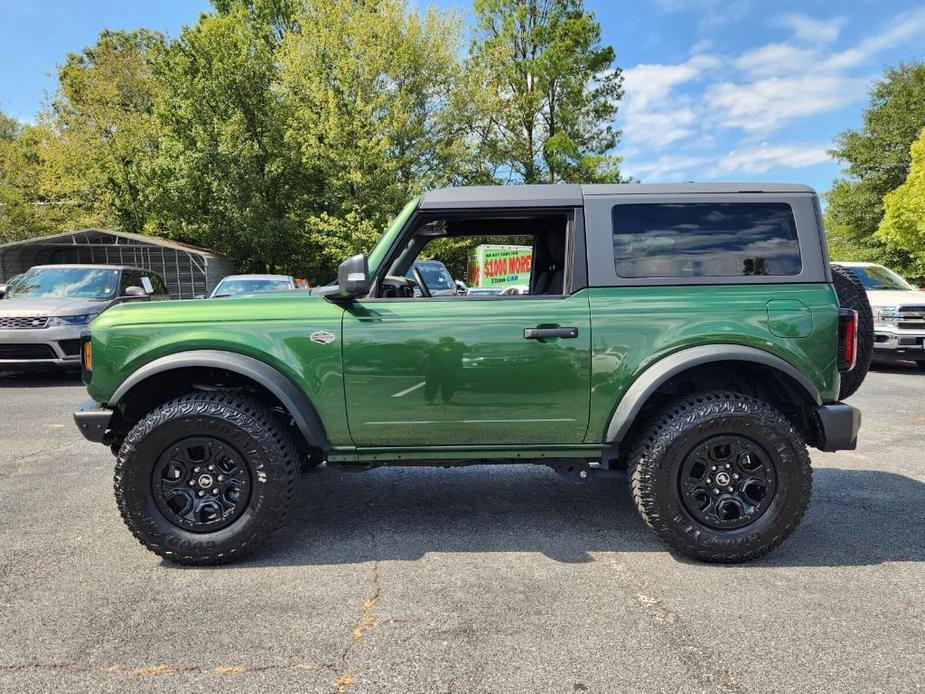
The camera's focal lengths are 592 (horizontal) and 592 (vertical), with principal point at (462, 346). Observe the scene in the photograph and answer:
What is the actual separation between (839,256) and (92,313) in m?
40.5

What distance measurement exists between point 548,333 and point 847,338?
157cm

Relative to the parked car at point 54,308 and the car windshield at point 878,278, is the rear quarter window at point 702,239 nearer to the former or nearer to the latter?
the parked car at point 54,308

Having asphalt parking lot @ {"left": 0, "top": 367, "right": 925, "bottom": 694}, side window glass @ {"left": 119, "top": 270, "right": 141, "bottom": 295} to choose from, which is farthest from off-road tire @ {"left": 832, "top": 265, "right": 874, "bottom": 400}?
side window glass @ {"left": 119, "top": 270, "right": 141, "bottom": 295}

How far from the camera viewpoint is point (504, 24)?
32.9 meters

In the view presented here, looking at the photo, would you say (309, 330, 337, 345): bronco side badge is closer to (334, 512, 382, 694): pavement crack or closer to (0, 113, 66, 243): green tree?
(334, 512, 382, 694): pavement crack

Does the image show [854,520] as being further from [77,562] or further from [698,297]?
[77,562]

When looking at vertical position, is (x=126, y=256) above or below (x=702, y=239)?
above

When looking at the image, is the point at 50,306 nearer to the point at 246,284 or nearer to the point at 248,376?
the point at 246,284

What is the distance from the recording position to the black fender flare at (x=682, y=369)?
9.94ft

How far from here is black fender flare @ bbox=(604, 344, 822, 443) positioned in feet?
9.94

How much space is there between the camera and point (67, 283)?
955 cm

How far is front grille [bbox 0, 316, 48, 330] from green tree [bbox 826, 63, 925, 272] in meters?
36.3

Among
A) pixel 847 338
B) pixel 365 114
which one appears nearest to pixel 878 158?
pixel 365 114

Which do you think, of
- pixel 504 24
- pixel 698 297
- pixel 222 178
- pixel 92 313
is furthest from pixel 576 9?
pixel 698 297
